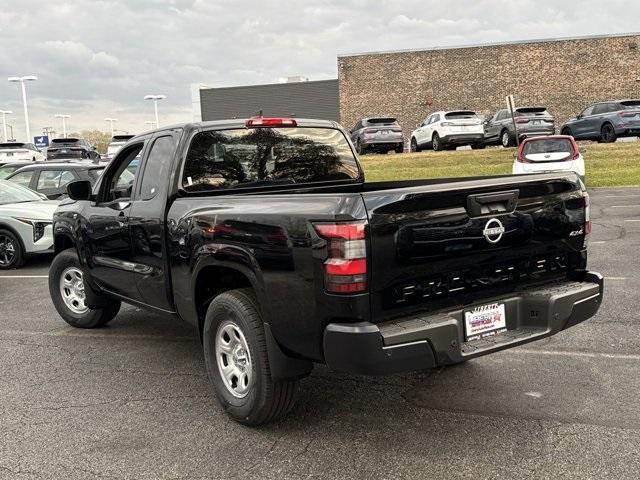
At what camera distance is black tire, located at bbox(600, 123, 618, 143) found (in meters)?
23.1

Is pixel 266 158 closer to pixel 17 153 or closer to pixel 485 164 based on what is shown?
pixel 485 164

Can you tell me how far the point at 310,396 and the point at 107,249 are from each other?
2.21 m

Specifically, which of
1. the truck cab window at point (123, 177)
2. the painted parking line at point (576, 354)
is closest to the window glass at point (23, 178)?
the truck cab window at point (123, 177)

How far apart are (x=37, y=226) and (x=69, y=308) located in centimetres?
378

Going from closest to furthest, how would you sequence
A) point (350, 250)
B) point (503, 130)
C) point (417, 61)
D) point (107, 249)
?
point (350, 250)
point (107, 249)
point (503, 130)
point (417, 61)

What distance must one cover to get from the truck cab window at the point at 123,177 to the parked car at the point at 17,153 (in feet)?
70.9

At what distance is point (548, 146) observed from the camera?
15.5 meters

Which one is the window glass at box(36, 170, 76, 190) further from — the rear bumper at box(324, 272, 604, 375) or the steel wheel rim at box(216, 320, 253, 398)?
the rear bumper at box(324, 272, 604, 375)

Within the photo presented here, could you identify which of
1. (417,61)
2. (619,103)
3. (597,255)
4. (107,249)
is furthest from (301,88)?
(107,249)

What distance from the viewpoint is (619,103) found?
22.8 meters

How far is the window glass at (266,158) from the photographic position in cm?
463

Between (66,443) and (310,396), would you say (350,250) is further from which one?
(66,443)

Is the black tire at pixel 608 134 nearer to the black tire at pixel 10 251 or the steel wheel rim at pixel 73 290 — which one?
the black tire at pixel 10 251

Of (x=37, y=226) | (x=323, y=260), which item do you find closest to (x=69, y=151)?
(x=37, y=226)
